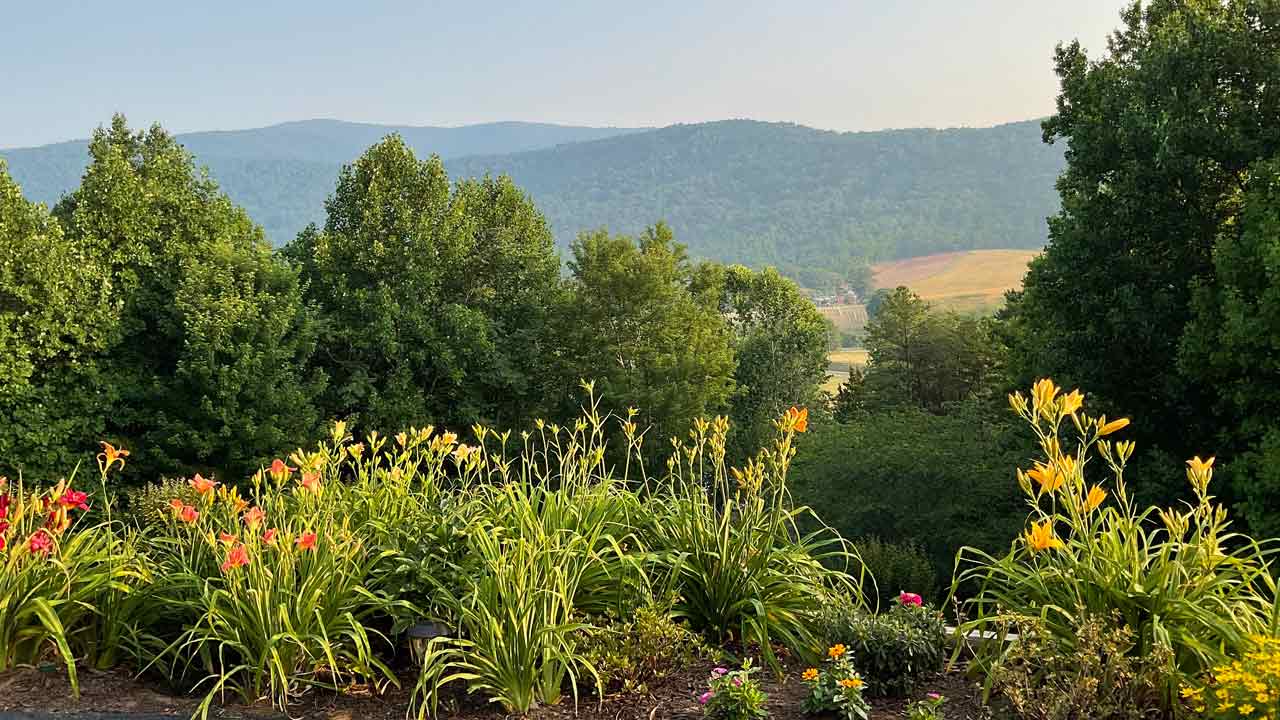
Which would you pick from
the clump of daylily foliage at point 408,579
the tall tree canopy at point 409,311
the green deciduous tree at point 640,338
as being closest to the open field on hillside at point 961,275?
the green deciduous tree at point 640,338

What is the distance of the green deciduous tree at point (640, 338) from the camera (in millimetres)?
30188

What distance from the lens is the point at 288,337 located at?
24297 mm

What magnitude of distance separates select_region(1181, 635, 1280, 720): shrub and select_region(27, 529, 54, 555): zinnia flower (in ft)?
14.6

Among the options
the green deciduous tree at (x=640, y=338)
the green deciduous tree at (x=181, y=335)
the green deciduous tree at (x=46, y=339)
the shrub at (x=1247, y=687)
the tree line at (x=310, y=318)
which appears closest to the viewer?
the shrub at (x=1247, y=687)

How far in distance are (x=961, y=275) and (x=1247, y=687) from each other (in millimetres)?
147831

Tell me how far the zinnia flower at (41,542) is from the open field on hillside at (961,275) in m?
111

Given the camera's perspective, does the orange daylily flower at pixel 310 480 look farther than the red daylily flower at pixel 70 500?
No

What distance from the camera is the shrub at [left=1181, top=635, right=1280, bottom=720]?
2.63 m

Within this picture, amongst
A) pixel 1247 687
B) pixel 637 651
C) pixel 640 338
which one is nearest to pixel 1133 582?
pixel 1247 687

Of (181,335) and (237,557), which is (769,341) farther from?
(237,557)

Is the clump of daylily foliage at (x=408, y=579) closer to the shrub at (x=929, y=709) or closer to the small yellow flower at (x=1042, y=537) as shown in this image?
the shrub at (x=929, y=709)

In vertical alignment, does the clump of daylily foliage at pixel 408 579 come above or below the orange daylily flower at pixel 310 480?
below

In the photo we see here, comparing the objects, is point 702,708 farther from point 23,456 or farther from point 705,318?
point 705,318

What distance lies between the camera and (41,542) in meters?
4.05
